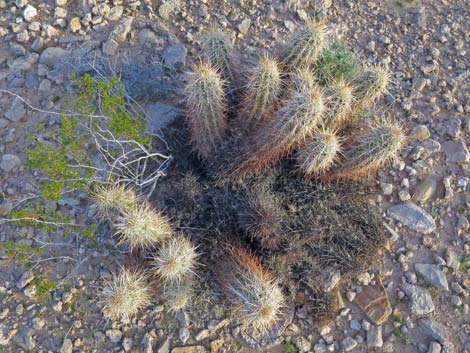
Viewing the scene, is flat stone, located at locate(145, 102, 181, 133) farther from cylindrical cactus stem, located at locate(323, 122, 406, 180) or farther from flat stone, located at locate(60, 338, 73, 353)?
flat stone, located at locate(60, 338, 73, 353)

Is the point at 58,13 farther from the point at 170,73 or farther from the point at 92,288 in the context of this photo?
the point at 92,288

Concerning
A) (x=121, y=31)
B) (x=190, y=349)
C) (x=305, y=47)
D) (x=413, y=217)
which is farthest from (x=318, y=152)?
(x=121, y=31)

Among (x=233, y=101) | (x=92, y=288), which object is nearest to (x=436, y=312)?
(x=233, y=101)

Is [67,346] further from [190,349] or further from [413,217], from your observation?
[413,217]

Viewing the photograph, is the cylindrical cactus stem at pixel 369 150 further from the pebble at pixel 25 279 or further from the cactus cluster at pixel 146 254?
the pebble at pixel 25 279

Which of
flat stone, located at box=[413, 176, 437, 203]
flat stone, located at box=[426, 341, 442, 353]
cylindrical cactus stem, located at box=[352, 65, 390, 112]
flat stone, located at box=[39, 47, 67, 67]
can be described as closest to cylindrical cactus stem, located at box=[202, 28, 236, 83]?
cylindrical cactus stem, located at box=[352, 65, 390, 112]

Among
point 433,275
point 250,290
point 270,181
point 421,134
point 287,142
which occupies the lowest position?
point 433,275

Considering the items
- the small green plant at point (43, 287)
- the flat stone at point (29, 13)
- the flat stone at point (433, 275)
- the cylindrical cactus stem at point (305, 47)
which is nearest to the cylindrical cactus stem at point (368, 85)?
the cylindrical cactus stem at point (305, 47)
